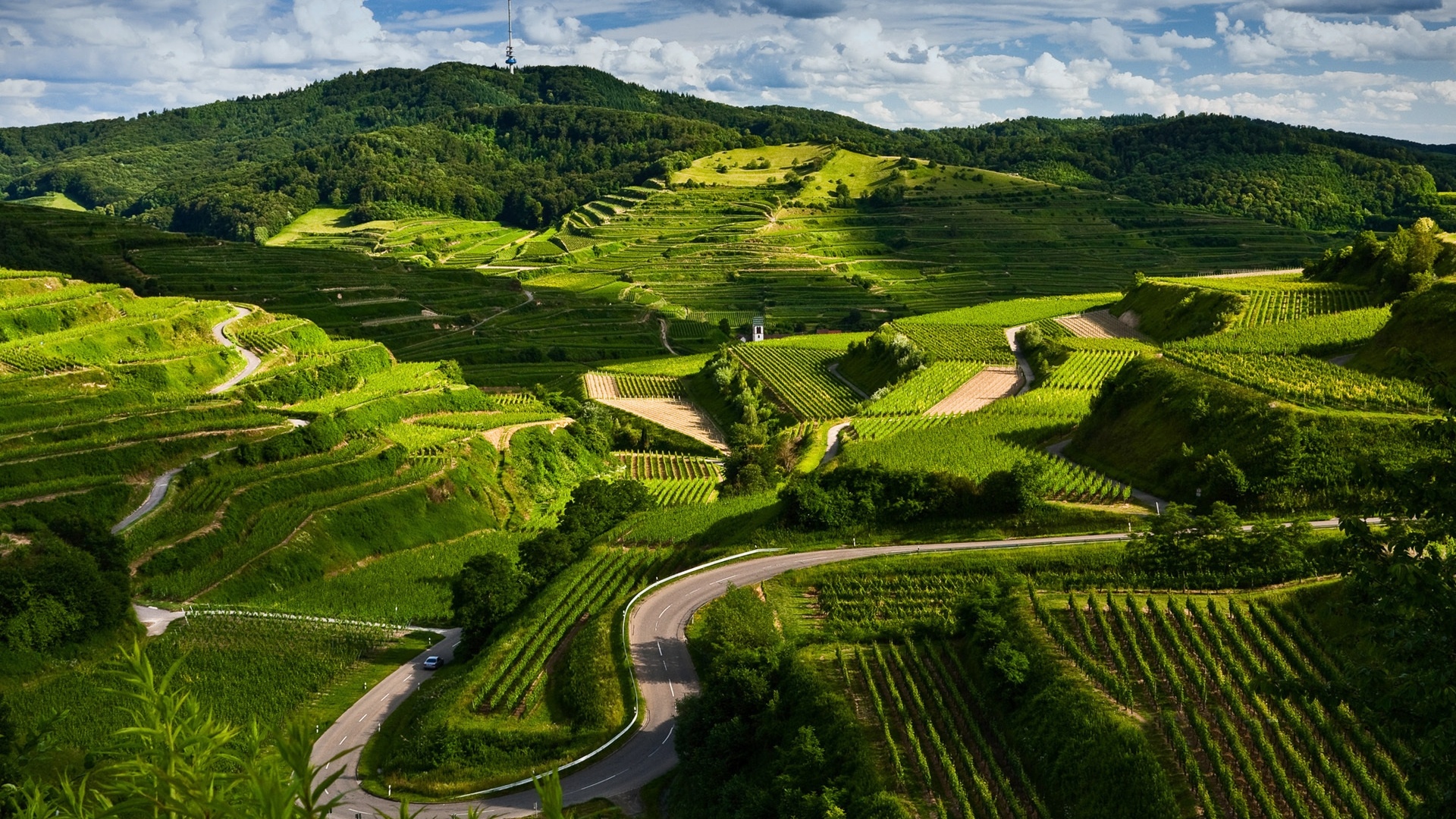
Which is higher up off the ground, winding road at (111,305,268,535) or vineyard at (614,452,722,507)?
winding road at (111,305,268,535)

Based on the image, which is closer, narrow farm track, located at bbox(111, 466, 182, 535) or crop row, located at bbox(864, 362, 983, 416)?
narrow farm track, located at bbox(111, 466, 182, 535)

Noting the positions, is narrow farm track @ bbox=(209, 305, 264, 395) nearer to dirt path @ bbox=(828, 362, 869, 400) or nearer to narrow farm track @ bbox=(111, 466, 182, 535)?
narrow farm track @ bbox=(111, 466, 182, 535)

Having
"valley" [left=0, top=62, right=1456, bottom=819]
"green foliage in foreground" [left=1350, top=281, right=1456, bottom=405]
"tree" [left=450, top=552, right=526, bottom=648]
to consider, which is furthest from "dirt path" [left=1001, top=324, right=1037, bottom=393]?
"tree" [left=450, top=552, right=526, bottom=648]

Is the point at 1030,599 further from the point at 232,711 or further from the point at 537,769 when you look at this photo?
the point at 232,711

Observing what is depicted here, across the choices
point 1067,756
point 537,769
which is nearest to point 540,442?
point 537,769

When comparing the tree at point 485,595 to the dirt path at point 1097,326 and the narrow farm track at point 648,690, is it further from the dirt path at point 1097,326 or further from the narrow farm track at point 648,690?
the dirt path at point 1097,326

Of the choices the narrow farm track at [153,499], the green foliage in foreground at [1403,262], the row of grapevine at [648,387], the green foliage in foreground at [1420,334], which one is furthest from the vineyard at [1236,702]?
the row of grapevine at [648,387]

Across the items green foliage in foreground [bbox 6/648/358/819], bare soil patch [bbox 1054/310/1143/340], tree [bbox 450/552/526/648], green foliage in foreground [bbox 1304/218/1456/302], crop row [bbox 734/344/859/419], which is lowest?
tree [bbox 450/552/526/648]

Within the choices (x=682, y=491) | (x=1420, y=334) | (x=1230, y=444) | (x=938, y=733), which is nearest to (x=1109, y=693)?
(x=938, y=733)
